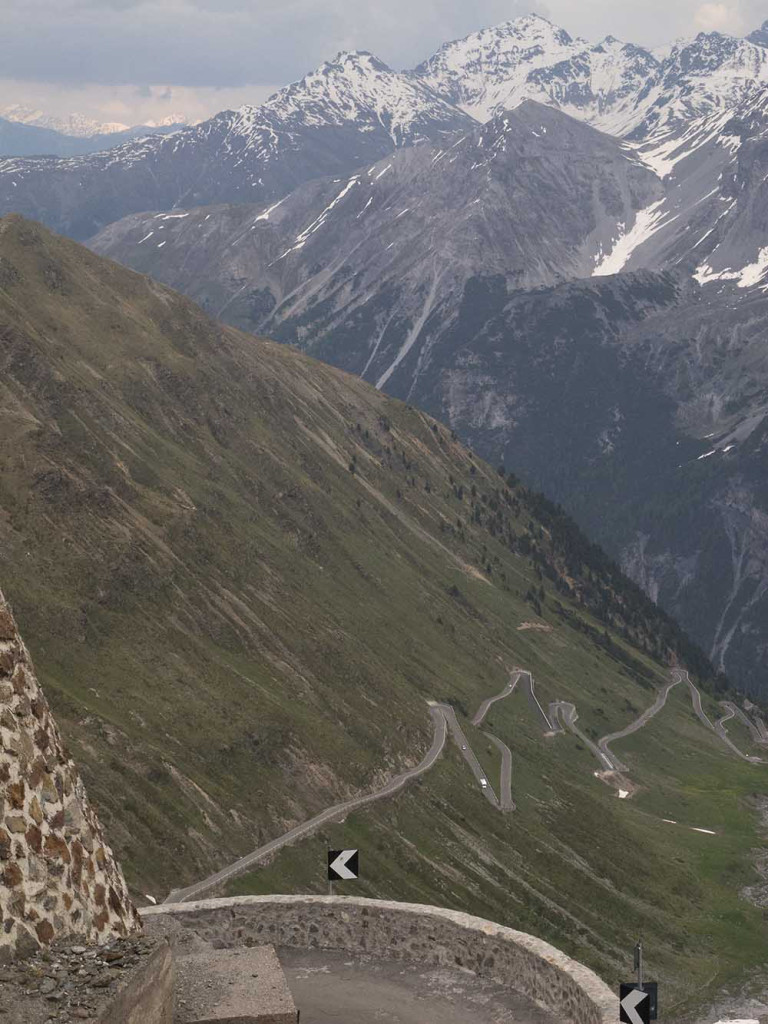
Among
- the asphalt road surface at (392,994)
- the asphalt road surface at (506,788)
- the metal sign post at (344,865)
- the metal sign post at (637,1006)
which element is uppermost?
the metal sign post at (637,1006)

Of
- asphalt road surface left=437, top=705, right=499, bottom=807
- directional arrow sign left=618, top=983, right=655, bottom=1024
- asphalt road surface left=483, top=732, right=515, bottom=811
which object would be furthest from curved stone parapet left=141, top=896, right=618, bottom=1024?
asphalt road surface left=483, top=732, right=515, bottom=811

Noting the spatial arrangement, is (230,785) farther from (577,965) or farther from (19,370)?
(577,965)

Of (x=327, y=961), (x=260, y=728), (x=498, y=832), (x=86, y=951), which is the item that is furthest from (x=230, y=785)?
(x=86, y=951)

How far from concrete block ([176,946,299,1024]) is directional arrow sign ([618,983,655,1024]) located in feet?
21.9

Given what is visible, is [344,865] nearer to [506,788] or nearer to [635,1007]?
[635,1007]

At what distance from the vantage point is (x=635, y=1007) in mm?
24344

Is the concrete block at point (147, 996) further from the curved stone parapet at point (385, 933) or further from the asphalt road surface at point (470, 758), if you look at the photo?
→ the asphalt road surface at point (470, 758)

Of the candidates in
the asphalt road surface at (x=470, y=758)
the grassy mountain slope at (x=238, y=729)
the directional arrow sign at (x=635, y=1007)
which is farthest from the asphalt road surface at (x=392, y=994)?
the asphalt road surface at (x=470, y=758)

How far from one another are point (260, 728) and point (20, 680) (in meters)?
130

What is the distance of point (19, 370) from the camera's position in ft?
598

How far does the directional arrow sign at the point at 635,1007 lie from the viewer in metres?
24.2

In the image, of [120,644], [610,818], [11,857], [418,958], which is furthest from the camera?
[610,818]

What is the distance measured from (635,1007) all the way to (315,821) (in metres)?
118

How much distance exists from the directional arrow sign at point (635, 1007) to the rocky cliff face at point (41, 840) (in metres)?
10.6
